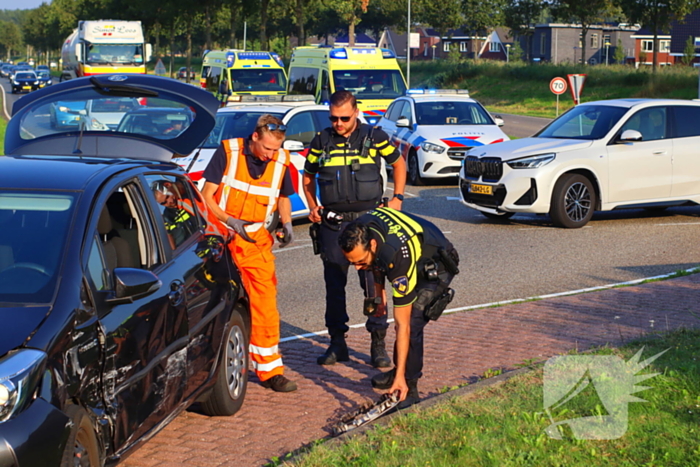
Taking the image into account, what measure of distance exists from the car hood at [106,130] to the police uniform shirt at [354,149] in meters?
0.90

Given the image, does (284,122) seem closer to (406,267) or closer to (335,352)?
(335,352)

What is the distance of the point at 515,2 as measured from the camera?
7338cm

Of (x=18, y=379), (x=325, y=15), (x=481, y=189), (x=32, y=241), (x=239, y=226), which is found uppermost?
(x=325, y=15)

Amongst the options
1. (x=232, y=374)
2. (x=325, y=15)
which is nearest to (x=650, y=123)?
(x=232, y=374)

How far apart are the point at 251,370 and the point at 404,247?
2342 millimetres

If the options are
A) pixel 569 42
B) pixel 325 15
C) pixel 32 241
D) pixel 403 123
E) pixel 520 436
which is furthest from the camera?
pixel 569 42

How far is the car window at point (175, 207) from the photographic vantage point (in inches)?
207

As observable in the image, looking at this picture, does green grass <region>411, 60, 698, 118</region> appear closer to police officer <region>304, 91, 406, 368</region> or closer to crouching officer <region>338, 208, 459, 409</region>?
police officer <region>304, 91, 406, 368</region>

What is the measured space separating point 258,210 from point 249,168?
298 mm

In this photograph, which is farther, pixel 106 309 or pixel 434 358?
pixel 434 358

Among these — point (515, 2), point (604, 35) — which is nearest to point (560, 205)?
point (515, 2)

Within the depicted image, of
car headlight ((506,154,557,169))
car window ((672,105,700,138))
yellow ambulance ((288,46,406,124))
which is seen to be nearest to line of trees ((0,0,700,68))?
yellow ambulance ((288,46,406,124))

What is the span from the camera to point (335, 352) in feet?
23.2

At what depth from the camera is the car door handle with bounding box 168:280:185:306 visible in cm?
482
